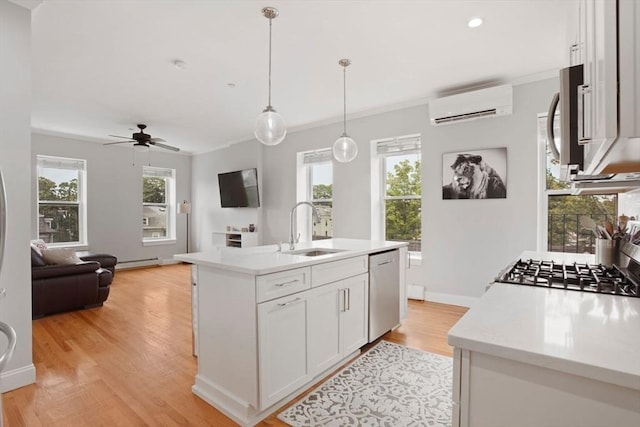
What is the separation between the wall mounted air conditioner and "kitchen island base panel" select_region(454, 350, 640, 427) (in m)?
3.43

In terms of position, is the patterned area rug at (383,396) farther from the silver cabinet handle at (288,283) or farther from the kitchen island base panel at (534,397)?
the kitchen island base panel at (534,397)

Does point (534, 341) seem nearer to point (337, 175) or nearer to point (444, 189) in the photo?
point (444, 189)

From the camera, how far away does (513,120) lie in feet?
11.7

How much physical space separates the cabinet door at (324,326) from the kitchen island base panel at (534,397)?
1343mm

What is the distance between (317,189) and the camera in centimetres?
562

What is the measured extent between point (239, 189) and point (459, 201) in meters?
4.25

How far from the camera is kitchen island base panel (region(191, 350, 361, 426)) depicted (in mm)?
1827

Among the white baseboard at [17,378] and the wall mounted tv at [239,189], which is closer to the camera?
the white baseboard at [17,378]

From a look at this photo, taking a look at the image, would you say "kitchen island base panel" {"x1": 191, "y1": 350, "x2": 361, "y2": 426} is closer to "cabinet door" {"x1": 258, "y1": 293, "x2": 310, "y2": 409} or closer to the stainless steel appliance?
"cabinet door" {"x1": 258, "y1": 293, "x2": 310, "y2": 409}

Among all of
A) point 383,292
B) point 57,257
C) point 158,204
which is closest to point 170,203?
point 158,204

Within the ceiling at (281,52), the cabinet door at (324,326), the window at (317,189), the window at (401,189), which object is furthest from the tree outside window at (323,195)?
the cabinet door at (324,326)

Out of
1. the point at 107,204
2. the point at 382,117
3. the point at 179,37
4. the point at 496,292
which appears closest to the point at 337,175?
the point at 382,117

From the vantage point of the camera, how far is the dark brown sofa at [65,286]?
11.7 ft

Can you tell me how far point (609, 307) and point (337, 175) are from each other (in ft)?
13.6
